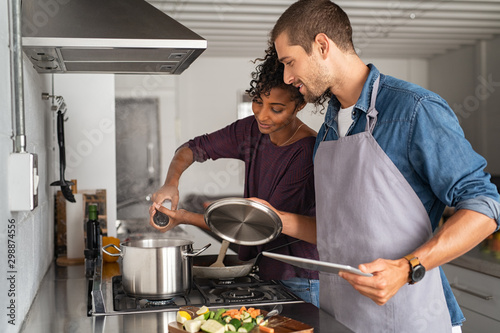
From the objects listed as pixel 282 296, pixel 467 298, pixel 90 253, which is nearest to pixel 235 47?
pixel 467 298

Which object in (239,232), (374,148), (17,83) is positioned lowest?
(239,232)

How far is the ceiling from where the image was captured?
4.59 metres

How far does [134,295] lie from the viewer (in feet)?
4.84

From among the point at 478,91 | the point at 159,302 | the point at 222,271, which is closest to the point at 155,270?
the point at 159,302

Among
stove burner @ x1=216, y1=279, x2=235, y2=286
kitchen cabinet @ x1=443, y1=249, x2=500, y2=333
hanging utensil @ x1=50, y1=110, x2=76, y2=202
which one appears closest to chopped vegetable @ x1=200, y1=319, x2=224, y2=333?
stove burner @ x1=216, y1=279, x2=235, y2=286

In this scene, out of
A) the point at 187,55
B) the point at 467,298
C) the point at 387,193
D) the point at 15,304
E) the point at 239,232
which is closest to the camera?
the point at 15,304

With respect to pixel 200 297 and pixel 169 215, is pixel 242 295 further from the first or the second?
pixel 169 215

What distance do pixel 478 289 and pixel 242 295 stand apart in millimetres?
1804

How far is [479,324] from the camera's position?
284cm

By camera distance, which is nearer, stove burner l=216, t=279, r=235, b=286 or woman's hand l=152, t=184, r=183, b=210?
stove burner l=216, t=279, r=235, b=286

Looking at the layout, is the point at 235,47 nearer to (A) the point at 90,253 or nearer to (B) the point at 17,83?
(A) the point at 90,253

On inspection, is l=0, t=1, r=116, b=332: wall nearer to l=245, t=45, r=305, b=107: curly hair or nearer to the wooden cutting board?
the wooden cutting board

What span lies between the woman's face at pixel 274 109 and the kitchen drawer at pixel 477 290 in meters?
1.53

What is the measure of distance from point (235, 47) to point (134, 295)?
221 inches
